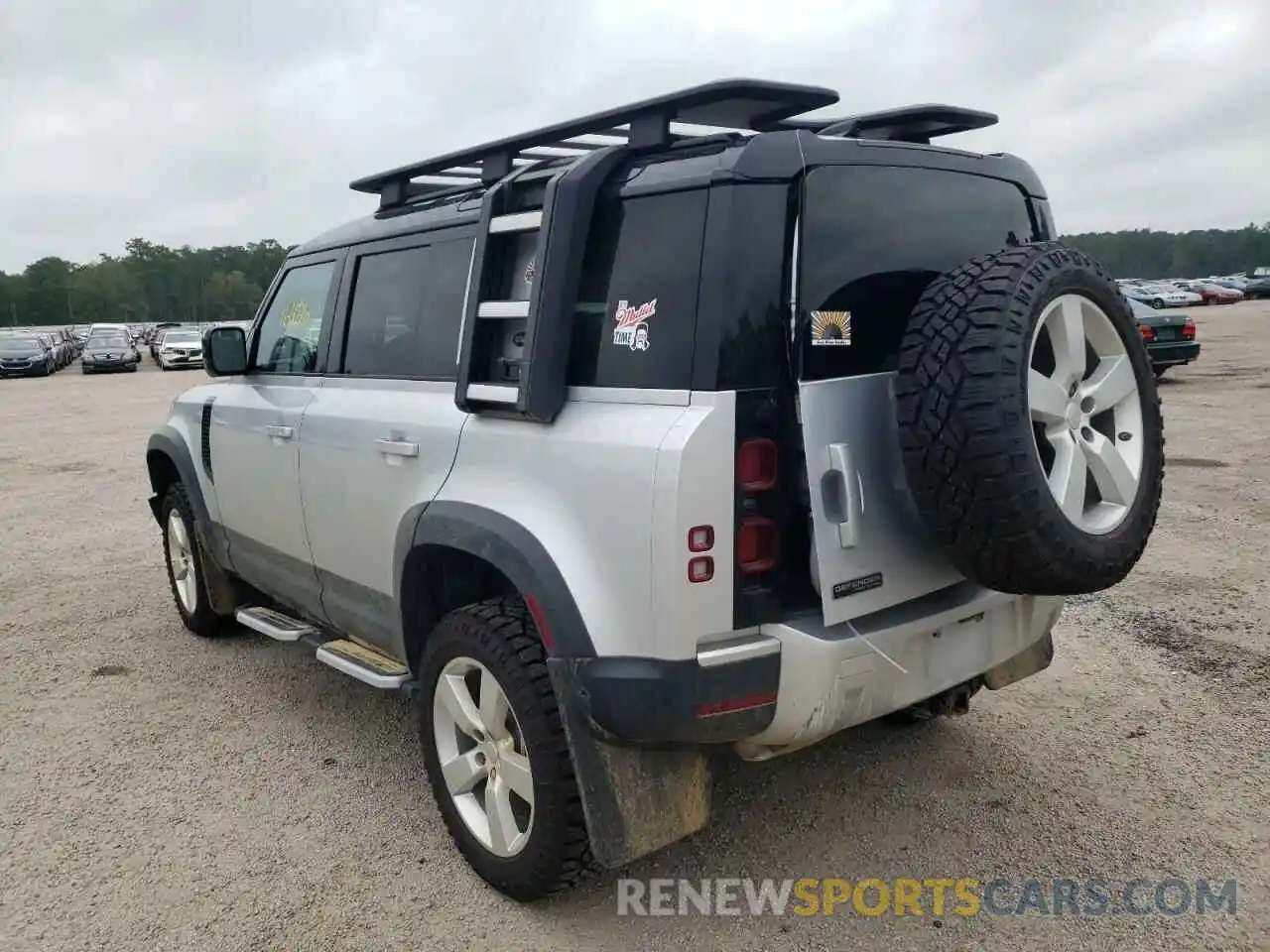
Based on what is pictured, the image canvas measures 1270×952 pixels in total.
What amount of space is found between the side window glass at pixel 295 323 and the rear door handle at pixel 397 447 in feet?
2.83

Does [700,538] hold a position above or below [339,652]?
above

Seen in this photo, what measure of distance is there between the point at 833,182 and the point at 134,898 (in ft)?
9.41

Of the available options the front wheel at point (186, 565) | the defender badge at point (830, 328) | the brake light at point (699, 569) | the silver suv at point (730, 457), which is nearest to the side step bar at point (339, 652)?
the silver suv at point (730, 457)

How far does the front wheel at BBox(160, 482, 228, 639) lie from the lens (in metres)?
5.04

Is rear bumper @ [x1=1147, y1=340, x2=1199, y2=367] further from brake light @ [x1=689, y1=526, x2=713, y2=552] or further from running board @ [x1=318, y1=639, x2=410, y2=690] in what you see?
brake light @ [x1=689, y1=526, x2=713, y2=552]

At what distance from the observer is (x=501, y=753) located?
2797 millimetres

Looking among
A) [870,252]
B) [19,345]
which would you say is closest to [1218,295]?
[19,345]

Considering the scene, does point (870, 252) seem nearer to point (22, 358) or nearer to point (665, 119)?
point (665, 119)

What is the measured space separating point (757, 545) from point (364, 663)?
1815mm

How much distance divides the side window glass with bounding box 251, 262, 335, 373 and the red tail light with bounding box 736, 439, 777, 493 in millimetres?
2238

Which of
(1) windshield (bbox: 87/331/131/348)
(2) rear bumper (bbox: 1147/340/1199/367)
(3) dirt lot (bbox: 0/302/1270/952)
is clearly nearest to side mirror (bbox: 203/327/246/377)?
(3) dirt lot (bbox: 0/302/1270/952)

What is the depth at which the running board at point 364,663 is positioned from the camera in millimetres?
3293

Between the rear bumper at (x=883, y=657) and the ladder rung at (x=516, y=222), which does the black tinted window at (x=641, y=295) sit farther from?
the rear bumper at (x=883, y=657)

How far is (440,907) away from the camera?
283 cm
